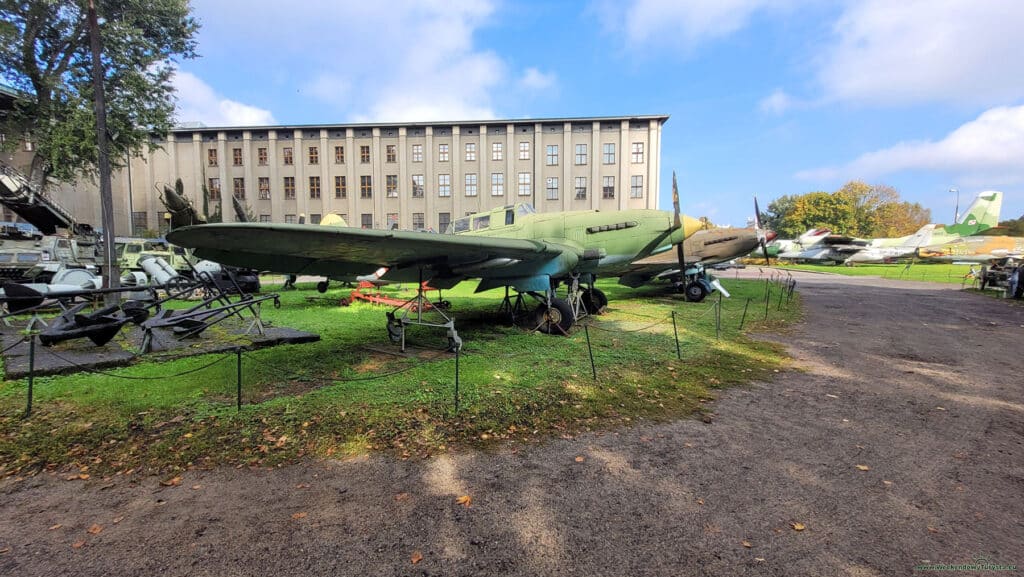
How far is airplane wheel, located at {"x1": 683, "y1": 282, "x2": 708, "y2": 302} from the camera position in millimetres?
16547

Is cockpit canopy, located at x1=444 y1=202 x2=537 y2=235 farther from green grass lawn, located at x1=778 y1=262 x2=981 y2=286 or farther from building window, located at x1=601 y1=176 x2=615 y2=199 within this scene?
building window, located at x1=601 y1=176 x2=615 y2=199

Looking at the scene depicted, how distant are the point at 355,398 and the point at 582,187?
43.6 metres

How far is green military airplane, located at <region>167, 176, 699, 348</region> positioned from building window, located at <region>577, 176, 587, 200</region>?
34.6 m

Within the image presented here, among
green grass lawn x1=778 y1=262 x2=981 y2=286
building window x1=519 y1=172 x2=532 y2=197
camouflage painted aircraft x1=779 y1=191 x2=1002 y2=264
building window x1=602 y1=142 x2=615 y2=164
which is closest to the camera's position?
green grass lawn x1=778 y1=262 x2=981 y2=286

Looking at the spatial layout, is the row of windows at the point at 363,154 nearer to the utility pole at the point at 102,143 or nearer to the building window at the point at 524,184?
the building window at the point at 524,184

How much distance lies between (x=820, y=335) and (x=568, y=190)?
37999mm

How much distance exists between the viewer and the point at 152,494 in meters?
3.24

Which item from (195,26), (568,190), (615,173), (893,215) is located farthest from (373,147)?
(893,215)

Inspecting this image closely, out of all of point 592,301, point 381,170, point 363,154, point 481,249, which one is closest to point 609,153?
point 381,170

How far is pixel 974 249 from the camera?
42.5 meters

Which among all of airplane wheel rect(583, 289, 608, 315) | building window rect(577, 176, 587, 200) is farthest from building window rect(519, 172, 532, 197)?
airplane wheel rect(583, 289, 608, 315)

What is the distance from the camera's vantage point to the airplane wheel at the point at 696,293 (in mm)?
16547

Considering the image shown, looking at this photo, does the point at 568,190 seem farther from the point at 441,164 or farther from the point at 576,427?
the point at 576,427

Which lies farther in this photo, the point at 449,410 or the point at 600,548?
the point at 449,410
